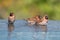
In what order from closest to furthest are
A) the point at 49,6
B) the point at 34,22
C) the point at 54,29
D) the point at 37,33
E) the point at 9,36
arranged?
1. the point at 9,36
2. the point at 37,33
3. the point at 54,29
4. the point at 34,22
5. the point at 49,6

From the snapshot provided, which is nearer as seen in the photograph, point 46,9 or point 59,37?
point 59,37

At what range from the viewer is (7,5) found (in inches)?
316

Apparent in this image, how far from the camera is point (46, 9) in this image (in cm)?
767

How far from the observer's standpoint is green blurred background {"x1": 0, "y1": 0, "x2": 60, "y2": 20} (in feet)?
25.1

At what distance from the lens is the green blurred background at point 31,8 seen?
25.1ft

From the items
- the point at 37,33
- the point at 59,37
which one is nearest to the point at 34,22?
the point at 37,33

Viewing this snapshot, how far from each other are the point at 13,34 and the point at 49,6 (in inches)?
125

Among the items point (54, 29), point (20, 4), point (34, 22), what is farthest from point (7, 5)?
point (54, 29)

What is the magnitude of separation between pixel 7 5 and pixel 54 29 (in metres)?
2.95

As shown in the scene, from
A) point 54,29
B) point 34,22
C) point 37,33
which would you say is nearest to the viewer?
point 37,33

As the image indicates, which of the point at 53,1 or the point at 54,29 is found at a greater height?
the point at 53,1

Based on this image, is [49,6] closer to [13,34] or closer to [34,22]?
[34,22]

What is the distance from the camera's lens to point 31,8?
7977 mm

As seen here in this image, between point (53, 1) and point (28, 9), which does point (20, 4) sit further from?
point (53, 1)
